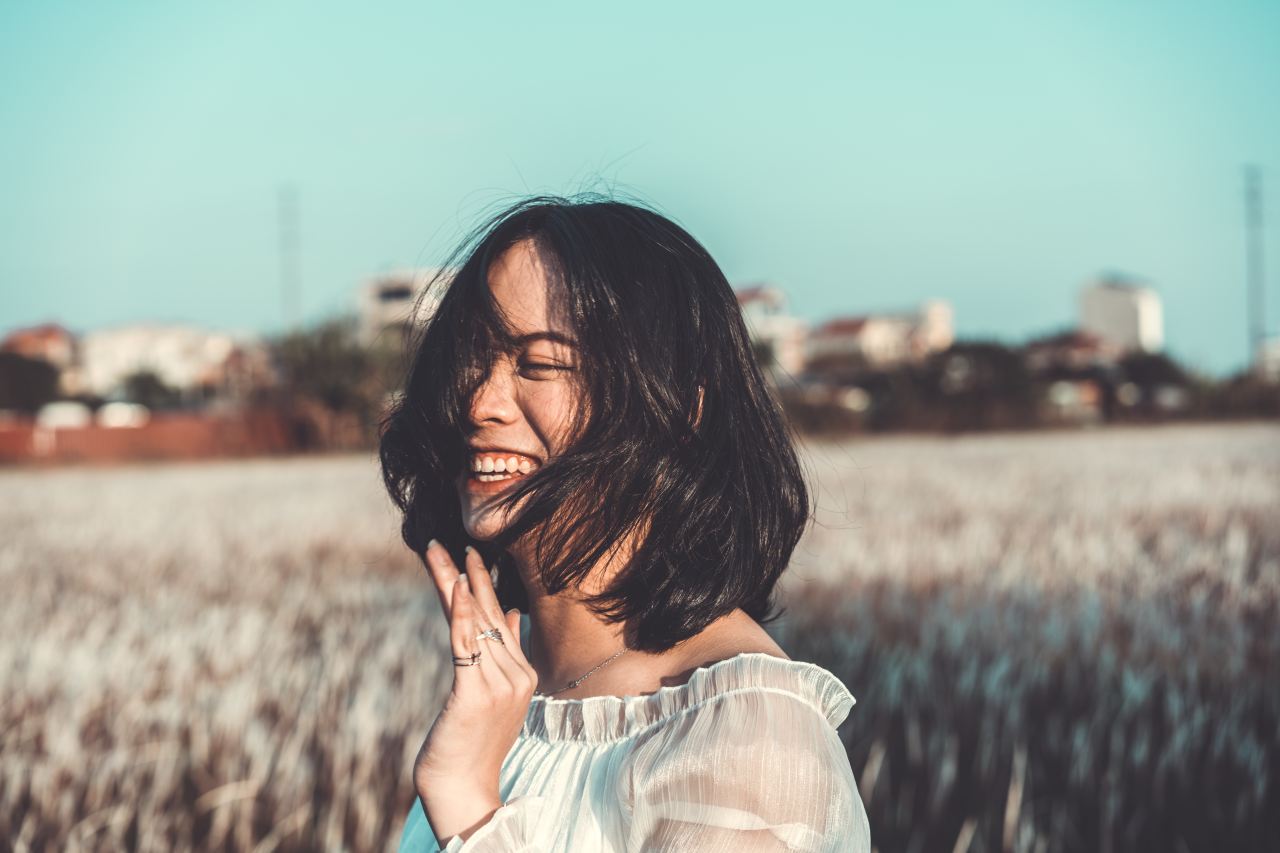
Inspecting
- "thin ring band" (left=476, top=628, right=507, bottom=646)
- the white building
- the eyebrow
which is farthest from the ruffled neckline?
the white building

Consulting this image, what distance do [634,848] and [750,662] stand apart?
18 centimetres

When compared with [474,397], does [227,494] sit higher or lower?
lower

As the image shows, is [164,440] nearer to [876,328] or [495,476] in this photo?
[495,476]

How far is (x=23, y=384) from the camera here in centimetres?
4931

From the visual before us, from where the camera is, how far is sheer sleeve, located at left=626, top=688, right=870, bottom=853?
0.96 metres

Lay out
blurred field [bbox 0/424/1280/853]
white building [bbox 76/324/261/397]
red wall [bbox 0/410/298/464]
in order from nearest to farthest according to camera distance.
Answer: blurred field [bbox 0/424/1280/853]
red wall [bbox 0/410/298/464]
white building [bbox 76/324/261/397]

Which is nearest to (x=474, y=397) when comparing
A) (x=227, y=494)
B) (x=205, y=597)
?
(x=205, y=597)

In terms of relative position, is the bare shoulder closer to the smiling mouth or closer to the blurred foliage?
the smiling mouth

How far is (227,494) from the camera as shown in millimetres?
11523

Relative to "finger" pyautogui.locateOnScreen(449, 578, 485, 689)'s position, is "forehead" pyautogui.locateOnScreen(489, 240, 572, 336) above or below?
above

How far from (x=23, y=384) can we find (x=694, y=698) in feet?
178

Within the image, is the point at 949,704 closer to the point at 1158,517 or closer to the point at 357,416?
the point at 1158,517

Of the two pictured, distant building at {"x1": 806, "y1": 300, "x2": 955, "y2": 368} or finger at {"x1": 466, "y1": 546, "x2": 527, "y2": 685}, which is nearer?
finger at {"x1": 466, "y1": 546, "x2": 527, "y2": 685}

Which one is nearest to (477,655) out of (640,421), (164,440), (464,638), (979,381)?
(464,638)
